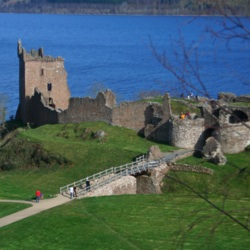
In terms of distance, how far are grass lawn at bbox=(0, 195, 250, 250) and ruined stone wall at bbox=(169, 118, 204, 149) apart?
9396 mm

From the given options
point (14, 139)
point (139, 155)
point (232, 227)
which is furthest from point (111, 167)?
point (232, 227)

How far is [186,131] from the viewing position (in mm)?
43469

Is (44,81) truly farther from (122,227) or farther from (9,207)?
(122,227)

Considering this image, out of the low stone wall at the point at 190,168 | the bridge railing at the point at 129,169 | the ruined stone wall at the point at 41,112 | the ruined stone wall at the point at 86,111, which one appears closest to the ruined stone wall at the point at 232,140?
the low stone wall at the point at 190,168

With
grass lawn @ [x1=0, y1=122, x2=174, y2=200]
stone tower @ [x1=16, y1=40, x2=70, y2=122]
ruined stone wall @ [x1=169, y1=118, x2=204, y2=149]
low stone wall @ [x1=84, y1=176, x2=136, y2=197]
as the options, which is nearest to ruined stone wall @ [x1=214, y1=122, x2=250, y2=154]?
ruined stone wall @ [x1=169, y1=118, x2=204, y2=149]

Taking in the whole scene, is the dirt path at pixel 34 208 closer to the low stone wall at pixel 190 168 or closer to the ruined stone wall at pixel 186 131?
the low stone wall at pixel 190 168

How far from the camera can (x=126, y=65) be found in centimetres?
13925

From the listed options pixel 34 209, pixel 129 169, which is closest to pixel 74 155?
pixel 129 169

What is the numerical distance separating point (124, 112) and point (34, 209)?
1499 centimetres

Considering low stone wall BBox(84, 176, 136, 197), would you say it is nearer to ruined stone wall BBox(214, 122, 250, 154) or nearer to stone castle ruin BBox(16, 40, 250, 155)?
stone castle ruin BBox(16, 40, 250, 155)

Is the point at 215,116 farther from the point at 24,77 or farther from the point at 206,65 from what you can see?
the point at 206,65

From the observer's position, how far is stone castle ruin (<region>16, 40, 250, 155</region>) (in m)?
42.8

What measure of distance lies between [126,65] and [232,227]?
111812mm

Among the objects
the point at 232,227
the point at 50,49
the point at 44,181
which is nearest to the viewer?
the point at 232,227
